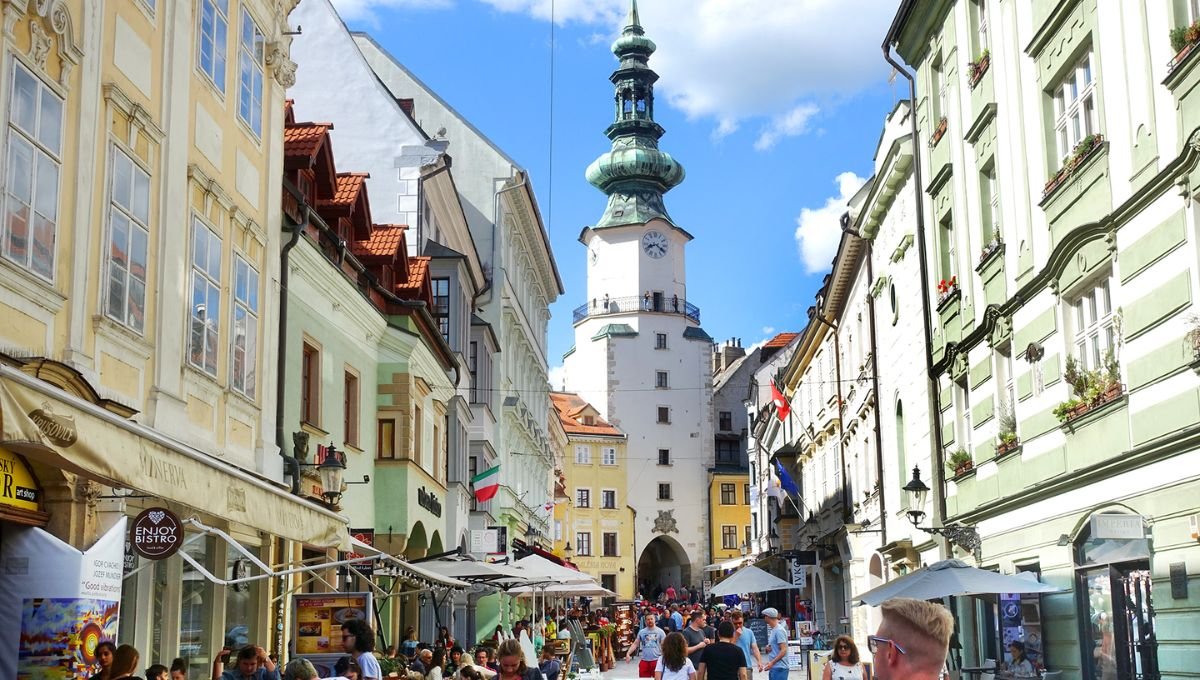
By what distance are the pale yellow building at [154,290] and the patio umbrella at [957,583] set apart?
23.4 feet

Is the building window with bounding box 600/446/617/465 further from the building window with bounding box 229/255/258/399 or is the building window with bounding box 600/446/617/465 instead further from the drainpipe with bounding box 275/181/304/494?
the building window with bounding box 229/255/258/399

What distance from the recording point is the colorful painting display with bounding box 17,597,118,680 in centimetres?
1019

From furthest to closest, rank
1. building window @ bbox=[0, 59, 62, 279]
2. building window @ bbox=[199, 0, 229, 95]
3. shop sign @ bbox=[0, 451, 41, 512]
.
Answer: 1. building window @ bbox=[199, 0, 229, 95]
2. shop sign @ bbox=[0, 451, 41, 512]
3. building window @ bbox=[0, 59, 62, 279]

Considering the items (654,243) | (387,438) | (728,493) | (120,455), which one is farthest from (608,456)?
(120,455)

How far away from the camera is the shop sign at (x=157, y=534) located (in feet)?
35.8

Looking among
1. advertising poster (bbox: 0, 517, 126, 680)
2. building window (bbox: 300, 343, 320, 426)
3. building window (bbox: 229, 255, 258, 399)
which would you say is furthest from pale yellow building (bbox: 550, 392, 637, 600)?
advertising poster (bbox: 0, 517, 126, 680)

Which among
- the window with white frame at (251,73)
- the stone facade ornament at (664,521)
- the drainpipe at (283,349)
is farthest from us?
the stone facade ornament at (664,521)

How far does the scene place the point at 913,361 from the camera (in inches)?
1065

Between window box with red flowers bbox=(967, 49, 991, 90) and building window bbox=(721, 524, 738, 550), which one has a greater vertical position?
window box with red flowers bbox=(967, 49, 991, 90)

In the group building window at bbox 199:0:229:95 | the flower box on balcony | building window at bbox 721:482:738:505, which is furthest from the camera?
building window at bbox 721:482:738:505

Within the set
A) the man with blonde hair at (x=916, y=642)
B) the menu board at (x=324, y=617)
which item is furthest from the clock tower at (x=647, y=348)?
the man with blonde hair at (x=916, y=642)

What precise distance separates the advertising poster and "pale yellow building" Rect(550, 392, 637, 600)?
268ft

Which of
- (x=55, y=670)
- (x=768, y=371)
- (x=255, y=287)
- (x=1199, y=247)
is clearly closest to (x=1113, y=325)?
(x=1199, y=247)

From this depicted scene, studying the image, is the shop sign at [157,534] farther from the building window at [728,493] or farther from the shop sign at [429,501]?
the building window at [728,493]
